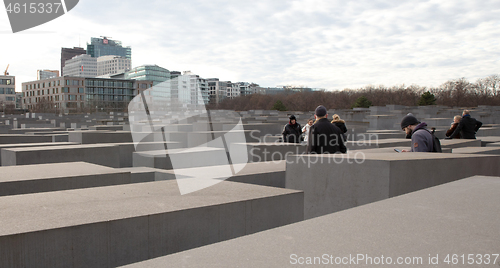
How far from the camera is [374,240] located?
2.00m

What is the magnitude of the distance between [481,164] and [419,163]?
163 centimetres

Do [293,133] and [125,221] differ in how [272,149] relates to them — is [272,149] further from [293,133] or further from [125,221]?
[125,221]

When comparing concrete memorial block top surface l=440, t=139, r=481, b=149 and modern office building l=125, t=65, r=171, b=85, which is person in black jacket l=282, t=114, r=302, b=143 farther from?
modern office building l=125, t=65, r=171, b=85

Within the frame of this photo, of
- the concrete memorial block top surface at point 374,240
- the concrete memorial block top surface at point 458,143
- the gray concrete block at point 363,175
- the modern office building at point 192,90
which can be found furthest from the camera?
the concrete memorial block top surface at point 458,143

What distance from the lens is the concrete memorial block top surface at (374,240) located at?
1740mm

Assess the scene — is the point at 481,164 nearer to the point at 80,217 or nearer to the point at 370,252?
the point at 370,252

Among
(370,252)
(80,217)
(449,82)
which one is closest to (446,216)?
(370,252)

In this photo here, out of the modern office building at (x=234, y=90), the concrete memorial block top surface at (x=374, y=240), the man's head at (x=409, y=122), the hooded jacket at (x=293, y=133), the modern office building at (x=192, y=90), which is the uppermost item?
the modern office building at (x=234, y=90)

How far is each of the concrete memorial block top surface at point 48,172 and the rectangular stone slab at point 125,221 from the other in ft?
3.62

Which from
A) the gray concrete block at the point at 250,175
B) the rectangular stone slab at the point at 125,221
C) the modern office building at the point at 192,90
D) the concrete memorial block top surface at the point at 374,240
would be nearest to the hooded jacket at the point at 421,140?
the gray concrete block at the point at 250,175

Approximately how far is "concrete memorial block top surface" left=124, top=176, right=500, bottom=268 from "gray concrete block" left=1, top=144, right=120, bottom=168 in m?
6.69

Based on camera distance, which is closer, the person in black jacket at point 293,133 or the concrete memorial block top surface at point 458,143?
the concrete memorial block top surface at point 458,143

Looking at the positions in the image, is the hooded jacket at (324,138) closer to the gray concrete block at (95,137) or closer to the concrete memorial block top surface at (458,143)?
the concrete memorial block top surface at (458,143)

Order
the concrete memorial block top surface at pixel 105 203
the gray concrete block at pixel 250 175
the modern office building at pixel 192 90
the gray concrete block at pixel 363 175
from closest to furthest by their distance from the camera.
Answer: the concrete memorial block top surface at pixel 105 203 → the modern office building at pixel 192 90 → the gray concrete block at pixel 363 175 → the gray concrete block at pixel 250 175
